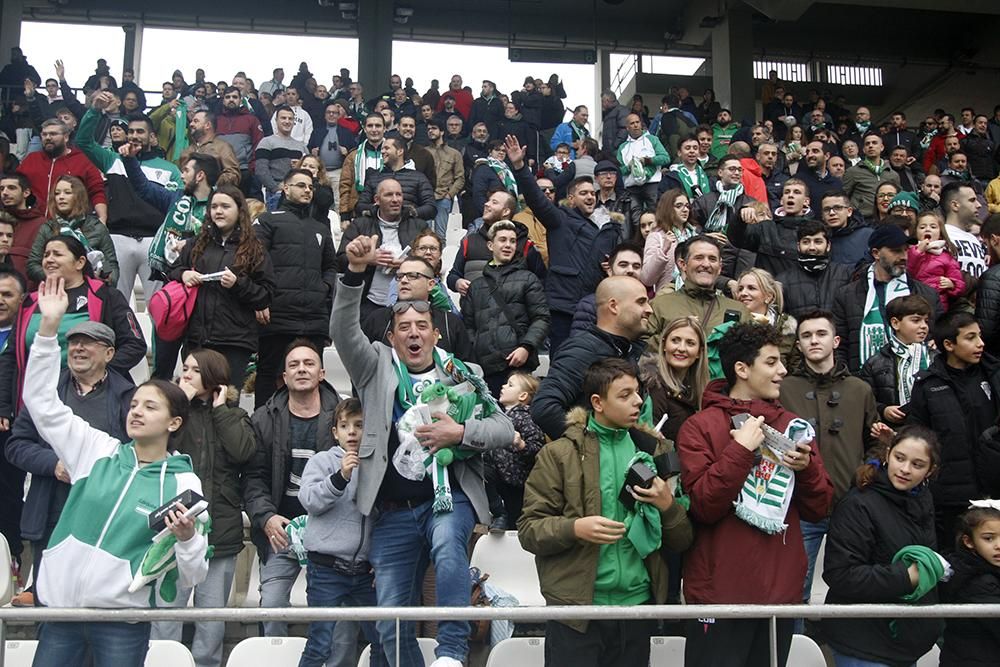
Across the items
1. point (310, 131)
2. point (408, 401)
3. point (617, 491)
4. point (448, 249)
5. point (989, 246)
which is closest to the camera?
point (617, 491)

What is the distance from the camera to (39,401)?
12.2 feet

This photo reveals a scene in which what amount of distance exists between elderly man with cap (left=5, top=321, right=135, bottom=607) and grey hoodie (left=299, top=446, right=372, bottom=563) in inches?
43.9

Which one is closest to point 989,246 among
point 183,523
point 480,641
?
point 480,641

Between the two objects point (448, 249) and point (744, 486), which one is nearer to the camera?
point (744, 486)

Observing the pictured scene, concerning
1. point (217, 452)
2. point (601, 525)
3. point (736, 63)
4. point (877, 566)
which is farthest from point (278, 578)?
point (736, 63)

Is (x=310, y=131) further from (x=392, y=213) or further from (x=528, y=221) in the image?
(x=392, y=213)

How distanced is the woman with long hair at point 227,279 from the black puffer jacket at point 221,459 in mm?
1184

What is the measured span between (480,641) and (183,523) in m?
1.09

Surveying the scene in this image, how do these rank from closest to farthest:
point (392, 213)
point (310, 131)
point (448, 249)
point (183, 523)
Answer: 1. point (183, 523)
2. point (392, 213)
3. point (448, 249)
4. point (310, 131)

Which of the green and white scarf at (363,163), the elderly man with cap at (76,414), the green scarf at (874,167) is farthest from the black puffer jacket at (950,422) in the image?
the green scarf at (874,167)

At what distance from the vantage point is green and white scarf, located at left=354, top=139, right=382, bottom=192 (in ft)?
29.3

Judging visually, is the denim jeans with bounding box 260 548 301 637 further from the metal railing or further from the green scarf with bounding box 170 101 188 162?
the green scarf with bounding box 170 101 188 162

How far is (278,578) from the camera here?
4.62 metres

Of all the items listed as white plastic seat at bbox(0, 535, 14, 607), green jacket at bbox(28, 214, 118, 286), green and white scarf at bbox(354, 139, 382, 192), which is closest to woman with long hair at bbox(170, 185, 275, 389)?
green jacket at bbox(28, 214, 118, 286)
